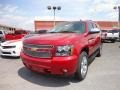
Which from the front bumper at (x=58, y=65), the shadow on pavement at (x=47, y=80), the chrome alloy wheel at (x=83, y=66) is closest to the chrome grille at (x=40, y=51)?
the front bumper at (x=58, y=65)

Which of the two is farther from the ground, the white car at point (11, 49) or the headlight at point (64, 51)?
the headlight at point (64, 51)

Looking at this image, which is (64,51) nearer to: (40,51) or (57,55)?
(57,55)

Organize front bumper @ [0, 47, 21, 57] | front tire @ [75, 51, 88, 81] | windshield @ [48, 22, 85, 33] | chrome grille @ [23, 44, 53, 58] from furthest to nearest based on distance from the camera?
front bumper @ [0, 47, 21, 57] < windshield @ [48, 22, 85, 33] < front tire @ [75, 51, 88, 81] < chrome grille @ [23, 44, 53, 58]

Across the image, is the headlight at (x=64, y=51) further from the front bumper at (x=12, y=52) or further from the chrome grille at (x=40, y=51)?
the front bumper at (x=12, y=52)

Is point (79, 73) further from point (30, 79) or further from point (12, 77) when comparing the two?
point (12, 77)

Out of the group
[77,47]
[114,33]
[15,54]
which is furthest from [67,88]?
[114,33]

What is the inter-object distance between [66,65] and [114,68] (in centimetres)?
287

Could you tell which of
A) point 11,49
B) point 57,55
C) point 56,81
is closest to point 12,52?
point 11,49

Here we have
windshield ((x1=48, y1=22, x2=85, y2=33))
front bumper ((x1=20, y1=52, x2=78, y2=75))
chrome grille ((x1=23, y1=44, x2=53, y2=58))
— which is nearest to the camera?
front bumper ((x1=20, y1=52, x2=78, y2=75))

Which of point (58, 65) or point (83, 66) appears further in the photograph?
point (83, 66)

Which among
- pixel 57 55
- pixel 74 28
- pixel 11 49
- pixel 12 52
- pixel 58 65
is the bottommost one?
pixel 12 52

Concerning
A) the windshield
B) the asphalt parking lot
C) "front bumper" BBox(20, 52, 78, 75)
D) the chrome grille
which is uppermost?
the windshield

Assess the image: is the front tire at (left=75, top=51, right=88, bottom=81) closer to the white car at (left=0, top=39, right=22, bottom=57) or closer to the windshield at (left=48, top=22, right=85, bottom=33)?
the windshield at (left=48, top=22, right=85, bottom=33)

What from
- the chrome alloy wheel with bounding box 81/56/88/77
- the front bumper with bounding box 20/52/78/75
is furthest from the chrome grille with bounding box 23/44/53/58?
the chrome alloy wheel with bounding box 81/56/88/77
